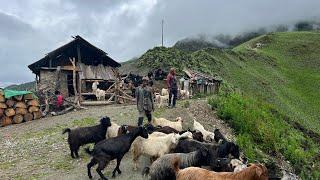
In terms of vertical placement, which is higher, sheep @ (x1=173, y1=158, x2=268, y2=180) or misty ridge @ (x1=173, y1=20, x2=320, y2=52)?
misty ridge @ (x1=173, y1=20, x2=320, y2=52)

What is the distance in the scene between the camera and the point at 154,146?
12.7 meters

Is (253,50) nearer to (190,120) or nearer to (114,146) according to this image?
(190,120)

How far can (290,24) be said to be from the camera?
392 ft

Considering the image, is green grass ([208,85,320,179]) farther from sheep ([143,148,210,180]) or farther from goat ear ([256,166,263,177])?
goat ear ([256,166,263,177])

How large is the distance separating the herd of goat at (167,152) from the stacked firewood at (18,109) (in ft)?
38.3

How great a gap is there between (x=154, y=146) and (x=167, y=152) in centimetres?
45

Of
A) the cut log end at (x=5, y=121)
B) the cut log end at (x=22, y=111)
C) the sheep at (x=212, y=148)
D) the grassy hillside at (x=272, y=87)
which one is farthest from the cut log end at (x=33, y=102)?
the sheep at (x=212, y=148)

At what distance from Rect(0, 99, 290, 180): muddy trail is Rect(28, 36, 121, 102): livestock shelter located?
328 inches

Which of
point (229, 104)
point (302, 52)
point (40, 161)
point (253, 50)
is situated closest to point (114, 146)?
point (40, 161)

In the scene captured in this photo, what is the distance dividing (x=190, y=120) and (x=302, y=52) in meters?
60.4

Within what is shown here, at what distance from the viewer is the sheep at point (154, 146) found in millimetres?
12586

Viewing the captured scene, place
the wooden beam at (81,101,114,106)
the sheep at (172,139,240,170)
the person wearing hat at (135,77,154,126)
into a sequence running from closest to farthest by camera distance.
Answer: the sheep at (172,139,240,170), the person wearing hat at (135,77,154,126), the wooden beam at (81,101,114,106)

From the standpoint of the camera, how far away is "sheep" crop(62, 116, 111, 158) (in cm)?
Answer: 1451

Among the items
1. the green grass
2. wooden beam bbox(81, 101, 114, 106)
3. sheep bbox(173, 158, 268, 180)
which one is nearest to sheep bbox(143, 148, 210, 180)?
A: sheep bbox(173, 158, 268, 180)
